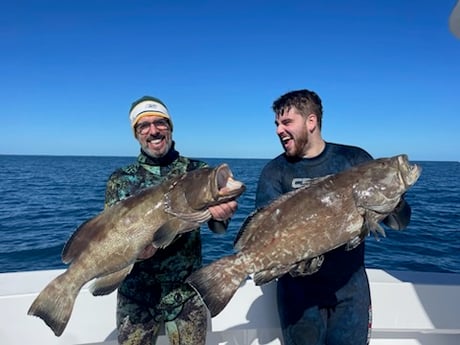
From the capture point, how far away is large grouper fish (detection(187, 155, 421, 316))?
8.73 feet

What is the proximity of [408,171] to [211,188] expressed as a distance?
1482 mm

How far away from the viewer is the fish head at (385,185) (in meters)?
2.74

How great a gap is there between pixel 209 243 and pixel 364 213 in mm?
8355

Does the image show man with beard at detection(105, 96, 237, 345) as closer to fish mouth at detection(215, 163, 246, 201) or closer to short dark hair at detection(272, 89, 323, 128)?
fish mouth at detection(215, 163, 246, 201)

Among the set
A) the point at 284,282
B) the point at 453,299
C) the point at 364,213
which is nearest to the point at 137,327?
the point at 284,282

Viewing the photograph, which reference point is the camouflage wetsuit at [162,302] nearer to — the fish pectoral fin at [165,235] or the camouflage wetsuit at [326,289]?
the fish pectoral fin at [165,235]

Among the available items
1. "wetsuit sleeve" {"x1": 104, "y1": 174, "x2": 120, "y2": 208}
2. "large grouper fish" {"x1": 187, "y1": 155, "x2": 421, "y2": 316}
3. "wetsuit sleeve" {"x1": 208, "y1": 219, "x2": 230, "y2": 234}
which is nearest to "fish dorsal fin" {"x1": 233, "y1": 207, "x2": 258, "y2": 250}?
"large grouper fish" {"x1": 187, "y1": 155, "x2": 421, "y2": 316}

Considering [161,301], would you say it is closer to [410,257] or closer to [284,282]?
[284,282]

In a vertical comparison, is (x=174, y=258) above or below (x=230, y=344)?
above

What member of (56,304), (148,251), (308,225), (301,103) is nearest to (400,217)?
(308,225)

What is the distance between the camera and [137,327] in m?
3.21

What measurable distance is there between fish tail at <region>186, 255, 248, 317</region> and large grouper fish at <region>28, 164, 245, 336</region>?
0.39 meters

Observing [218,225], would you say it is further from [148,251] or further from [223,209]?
[148,251]

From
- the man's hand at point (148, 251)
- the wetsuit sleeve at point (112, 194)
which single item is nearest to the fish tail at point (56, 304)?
the man's hand at point (148, 251)
